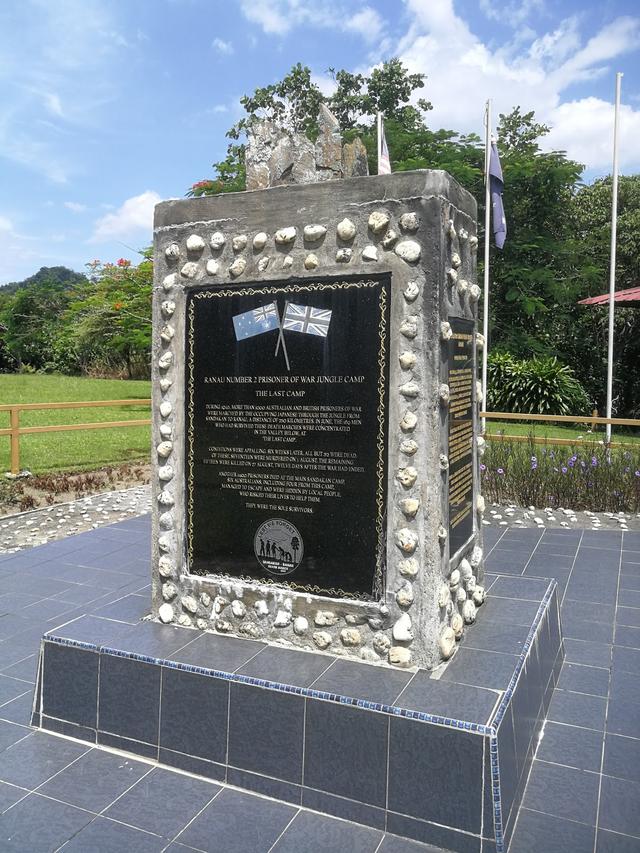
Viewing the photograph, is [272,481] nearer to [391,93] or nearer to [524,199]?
[524,199]

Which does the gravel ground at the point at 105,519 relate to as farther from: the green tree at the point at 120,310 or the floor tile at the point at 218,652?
the green tree at the point at 120,310

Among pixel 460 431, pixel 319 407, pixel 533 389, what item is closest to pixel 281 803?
pixel 319 407

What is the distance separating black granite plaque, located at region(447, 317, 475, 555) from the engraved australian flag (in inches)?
30.1

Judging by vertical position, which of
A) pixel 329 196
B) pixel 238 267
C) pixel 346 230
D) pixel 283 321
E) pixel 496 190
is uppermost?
pixel 496 190

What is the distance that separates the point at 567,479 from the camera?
7.67 m

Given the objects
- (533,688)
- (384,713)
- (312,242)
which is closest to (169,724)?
(384,713)

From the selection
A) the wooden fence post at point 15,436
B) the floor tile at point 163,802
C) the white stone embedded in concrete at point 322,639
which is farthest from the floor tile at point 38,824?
the wooden fence post at point 15,436

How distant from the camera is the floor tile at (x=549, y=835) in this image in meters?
2.34

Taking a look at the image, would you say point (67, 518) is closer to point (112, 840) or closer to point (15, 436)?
point (15, 436)

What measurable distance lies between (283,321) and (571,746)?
2.16 meters

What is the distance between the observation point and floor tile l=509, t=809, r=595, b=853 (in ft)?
7.68

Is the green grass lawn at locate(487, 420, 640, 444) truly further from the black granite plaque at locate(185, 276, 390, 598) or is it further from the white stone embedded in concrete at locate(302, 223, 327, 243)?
the white stone embedded in concrete at locate(302, 223, 327, 243)

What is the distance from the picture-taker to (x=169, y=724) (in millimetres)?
2840

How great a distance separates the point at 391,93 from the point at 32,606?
23.9m
